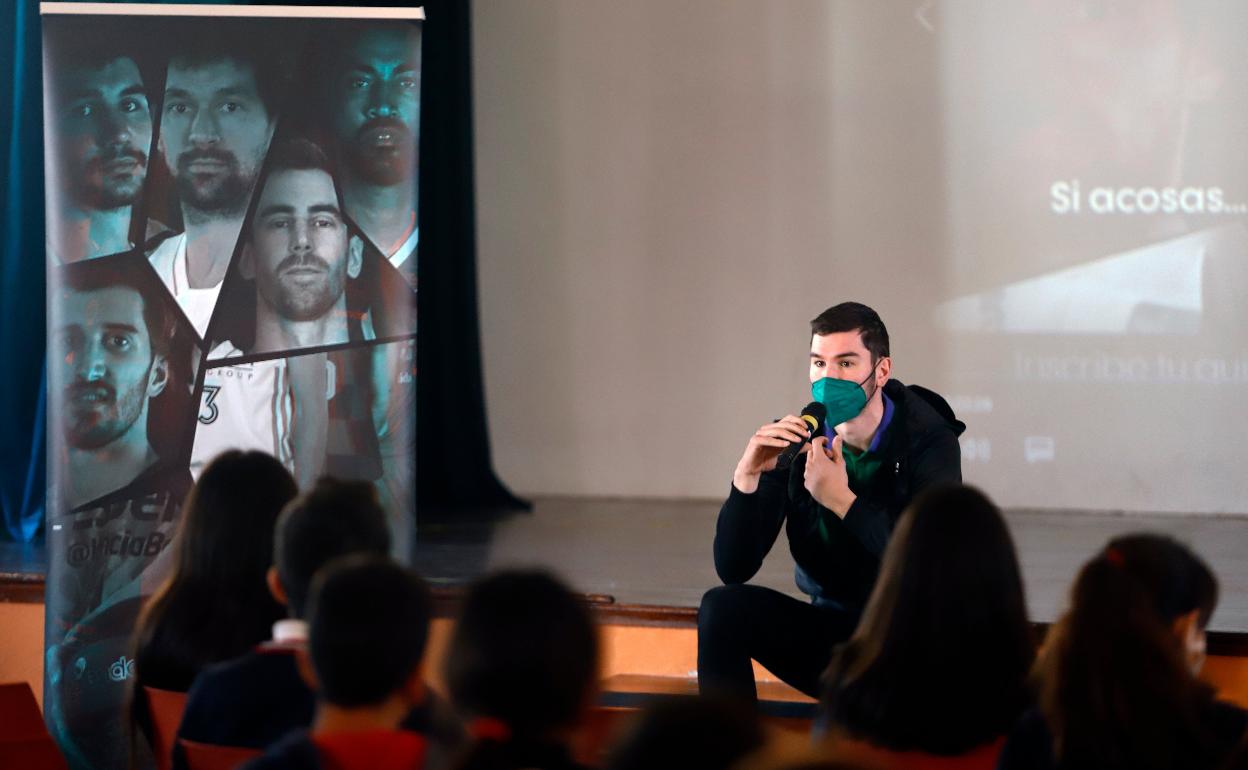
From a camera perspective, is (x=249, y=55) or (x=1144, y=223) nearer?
(x=249, y=55)

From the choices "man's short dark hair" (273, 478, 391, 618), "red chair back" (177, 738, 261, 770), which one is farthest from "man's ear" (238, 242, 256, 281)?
"red chair back" (177, 738, 261, 770)

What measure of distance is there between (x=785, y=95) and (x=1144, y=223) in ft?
4.76

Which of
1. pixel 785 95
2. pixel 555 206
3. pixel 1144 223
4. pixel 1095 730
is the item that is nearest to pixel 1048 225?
pixel 1144 223

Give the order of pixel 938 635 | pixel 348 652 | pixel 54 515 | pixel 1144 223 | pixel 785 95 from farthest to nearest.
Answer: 1. pixel 785 95
2. pixel 1144 223
3. pixel 54 515
4. pixel 938 635
5. pixel 348 652

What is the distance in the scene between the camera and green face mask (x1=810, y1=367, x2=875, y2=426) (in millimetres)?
2531

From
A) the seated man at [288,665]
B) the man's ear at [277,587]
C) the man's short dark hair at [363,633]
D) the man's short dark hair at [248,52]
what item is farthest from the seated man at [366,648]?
the man's short dark hair at [248,52]

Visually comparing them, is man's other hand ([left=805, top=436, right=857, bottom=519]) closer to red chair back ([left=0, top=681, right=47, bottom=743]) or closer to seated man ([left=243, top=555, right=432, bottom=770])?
seated man ([left=243, top=555, right=432, bottom=770])

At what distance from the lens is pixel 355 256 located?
3.18 meters

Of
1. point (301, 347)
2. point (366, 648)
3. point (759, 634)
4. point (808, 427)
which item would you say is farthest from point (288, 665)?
point (301, 347)

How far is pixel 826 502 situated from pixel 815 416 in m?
0.18

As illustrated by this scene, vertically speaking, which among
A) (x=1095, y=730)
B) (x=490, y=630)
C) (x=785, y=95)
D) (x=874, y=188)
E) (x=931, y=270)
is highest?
(x=785, y=95)

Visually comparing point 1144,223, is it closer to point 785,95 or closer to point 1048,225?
point 1048,225

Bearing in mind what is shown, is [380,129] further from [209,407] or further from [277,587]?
[277,587]

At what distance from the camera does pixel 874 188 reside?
5441 mm
